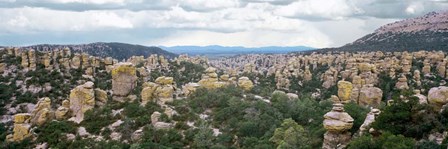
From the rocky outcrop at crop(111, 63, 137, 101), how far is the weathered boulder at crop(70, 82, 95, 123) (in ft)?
11.1

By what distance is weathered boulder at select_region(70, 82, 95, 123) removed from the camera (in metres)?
42.7

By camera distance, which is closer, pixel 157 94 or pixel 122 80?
pixel 157 94

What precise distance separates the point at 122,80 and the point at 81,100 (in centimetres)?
497

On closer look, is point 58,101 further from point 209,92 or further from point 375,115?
point 375,115

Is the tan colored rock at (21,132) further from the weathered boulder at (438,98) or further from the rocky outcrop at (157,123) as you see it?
the weathered boulder at (438,98)

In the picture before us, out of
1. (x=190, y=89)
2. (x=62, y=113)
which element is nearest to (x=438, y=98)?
(x=190, y=89)

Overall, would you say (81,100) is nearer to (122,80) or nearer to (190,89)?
(122,80)

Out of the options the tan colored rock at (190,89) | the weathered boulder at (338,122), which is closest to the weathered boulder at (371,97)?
the tan colored rock at (190,89)

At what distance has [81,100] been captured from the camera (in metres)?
43.1

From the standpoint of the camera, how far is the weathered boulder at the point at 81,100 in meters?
42.7

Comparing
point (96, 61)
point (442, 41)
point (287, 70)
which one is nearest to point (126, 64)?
point (96, 61)

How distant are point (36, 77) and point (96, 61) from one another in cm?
955

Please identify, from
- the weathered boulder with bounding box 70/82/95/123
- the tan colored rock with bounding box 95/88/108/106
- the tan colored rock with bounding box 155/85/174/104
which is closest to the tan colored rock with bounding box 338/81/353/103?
the tan colored rock with bounding box 155/85/174/104

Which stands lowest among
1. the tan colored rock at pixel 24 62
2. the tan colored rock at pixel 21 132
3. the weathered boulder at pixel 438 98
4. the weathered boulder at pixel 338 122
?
the tan colored rock at pixel 21 132
